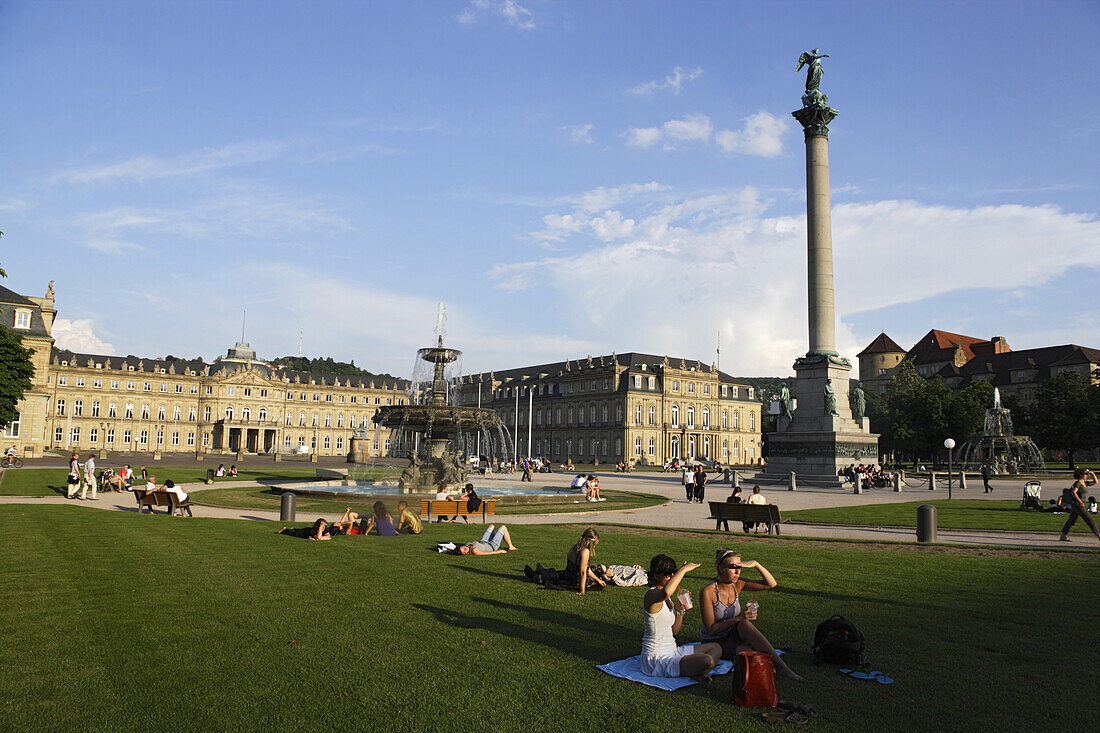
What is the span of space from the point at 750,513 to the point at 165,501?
58.2 feet

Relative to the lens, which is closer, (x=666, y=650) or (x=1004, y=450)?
(x=666, y=650)

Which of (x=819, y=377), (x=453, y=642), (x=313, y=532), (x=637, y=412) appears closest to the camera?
(x=453, y=642)

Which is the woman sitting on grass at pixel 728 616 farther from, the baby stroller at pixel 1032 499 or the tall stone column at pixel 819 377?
the tall stone column at pixel 819 377

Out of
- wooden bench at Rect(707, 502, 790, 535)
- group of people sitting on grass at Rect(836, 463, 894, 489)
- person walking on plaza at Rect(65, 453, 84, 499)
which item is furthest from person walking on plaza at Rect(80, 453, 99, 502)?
group of people sitting on grass at Rect(836, 463, 894, 489)

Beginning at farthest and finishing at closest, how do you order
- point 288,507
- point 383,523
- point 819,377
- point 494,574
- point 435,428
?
1. point 819,377
2. point 435,428
3. point 288,507
4. point 383,523
5. point 494,574

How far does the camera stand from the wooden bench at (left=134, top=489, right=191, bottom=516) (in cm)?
2336

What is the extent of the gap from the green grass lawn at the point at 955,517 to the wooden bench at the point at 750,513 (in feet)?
13.1

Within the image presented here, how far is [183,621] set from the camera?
9008 millimetres

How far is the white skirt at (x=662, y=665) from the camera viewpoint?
716cm

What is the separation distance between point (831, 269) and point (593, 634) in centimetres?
4211

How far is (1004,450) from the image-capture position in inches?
2357

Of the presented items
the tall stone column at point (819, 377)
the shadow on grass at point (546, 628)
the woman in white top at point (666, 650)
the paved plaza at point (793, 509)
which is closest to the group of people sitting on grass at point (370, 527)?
the paved plaza at point (793, 509)

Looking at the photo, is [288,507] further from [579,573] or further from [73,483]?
[73,483]

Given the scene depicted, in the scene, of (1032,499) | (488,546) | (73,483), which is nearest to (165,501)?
(73,483)
